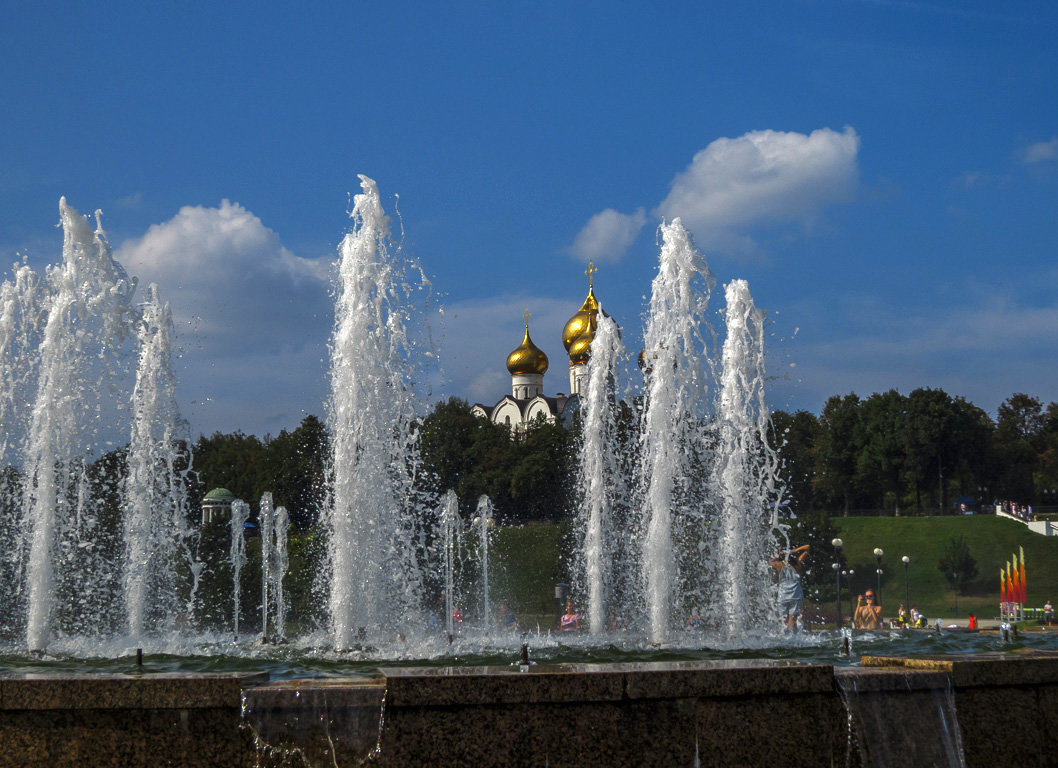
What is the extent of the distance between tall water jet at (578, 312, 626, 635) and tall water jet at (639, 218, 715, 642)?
529 cm

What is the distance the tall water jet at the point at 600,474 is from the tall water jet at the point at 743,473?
15.4 ft

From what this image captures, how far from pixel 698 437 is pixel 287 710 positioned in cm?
1518

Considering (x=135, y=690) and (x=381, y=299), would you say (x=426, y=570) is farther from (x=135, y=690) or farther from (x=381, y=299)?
(x=135, y=690)

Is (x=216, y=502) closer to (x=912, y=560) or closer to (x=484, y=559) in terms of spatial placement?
(x=484, y=559)

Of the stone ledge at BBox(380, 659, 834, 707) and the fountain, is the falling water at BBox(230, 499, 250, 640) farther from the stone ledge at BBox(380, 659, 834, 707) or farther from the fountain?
the stone ledge at BBox(380, 659, 834, 707)

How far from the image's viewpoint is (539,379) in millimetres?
95188

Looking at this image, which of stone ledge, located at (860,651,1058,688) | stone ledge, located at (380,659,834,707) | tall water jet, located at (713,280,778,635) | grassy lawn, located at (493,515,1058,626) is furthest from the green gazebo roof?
stone ledge, located at (860,651,1058,688)

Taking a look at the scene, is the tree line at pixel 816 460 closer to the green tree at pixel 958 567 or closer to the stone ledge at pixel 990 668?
the green tree at pixel 958 567

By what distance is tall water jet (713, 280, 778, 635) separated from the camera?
18125 mm

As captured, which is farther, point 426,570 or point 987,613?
point 987,613

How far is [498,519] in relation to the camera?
214ft

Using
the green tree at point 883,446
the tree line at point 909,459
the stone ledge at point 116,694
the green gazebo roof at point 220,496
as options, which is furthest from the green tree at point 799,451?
the stone ledge at point 116,694

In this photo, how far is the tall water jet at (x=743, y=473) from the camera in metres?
18.1

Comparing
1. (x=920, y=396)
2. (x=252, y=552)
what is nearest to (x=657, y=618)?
(x=252, y=552)
